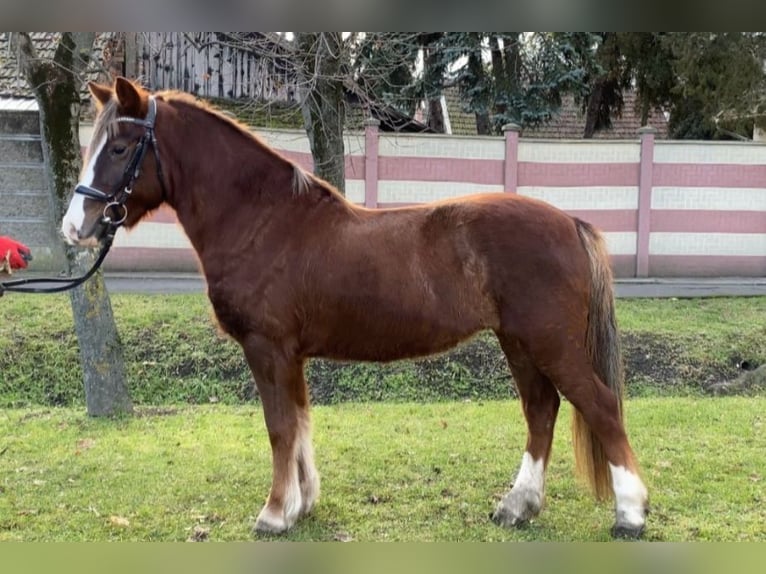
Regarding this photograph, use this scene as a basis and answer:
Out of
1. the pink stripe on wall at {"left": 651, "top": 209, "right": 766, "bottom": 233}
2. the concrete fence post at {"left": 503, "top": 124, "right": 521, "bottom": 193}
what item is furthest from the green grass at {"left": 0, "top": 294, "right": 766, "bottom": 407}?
the concrete fence post at {"left": 503, "top": 124, "right": 521, "bottom": 193}

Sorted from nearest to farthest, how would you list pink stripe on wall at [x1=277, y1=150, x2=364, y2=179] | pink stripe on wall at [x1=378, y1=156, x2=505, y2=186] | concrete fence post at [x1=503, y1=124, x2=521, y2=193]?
pink stripe on wall at [x1=277, y1=150, x2=364, y2=179] < pink stripe on wall at [x1=378, y1=156, x2=505, y2=186] < concrete fence post at [x1=503, y1=124, x2=521, y2=193]

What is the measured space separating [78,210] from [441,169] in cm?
964

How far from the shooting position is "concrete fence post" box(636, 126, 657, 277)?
1246cm

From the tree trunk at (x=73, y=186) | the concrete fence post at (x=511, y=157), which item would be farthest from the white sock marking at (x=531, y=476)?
the concrete fence post at (x=511, y=157)

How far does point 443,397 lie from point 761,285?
8.03 metres

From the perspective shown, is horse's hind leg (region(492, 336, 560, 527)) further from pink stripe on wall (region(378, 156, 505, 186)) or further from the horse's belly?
pink stripe on wall (region(378, 156, 505, 186))

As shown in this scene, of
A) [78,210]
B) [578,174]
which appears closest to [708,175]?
[578,174]

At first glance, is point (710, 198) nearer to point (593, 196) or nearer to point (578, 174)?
point (593, 196)

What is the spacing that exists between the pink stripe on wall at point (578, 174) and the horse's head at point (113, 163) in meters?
10.1

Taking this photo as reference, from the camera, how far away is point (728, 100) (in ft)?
42.7

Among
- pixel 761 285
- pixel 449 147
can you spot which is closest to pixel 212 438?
pixel 449 147

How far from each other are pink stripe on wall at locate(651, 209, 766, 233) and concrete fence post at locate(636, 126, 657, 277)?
0.22m

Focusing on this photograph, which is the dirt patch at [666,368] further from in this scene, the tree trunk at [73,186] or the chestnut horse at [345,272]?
the tree trunk at [73,186]
